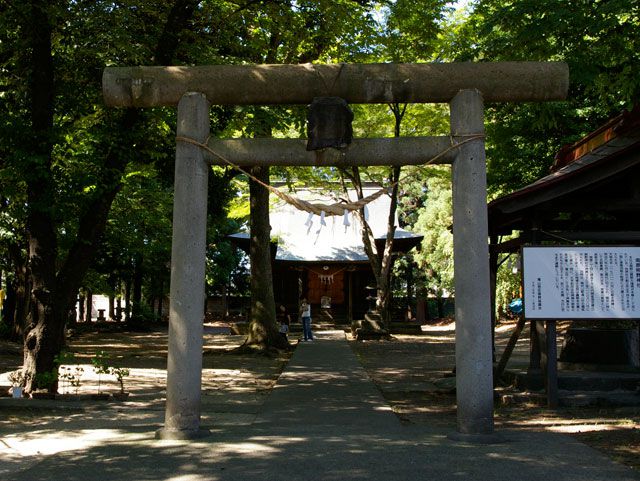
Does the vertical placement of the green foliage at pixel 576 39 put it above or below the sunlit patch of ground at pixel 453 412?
above

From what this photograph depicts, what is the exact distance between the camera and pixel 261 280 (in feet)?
62.4

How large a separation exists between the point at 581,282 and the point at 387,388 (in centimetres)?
452

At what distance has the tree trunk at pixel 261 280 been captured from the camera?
735 inches

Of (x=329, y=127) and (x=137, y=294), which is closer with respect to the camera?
(x=329, y=127)

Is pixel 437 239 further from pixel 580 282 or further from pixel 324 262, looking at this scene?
pixel 580 282

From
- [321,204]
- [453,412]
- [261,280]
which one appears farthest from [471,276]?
[261,280]

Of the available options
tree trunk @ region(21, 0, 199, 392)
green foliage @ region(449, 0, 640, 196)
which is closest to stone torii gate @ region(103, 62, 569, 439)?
tree trunk @ region(21, 0, 199, 392)

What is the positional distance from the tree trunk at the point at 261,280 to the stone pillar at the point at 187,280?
11.4 meters

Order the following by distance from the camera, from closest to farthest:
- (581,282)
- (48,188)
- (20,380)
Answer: (581,282) < (48,188) < (20,380)

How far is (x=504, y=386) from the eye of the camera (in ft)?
36.8

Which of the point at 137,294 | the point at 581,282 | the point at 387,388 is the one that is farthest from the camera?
the point at 137,294

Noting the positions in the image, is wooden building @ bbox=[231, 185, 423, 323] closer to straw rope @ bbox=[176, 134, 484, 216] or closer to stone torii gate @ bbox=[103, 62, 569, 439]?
stone torii gate @ bbox=[103, 62, 569, 439]

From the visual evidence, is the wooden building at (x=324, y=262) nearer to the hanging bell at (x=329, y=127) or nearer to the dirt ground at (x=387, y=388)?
the dirt ground at (x=387, y=388)

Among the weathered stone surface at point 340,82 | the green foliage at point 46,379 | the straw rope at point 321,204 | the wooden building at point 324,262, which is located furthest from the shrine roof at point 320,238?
the straw rope at point 321,204
